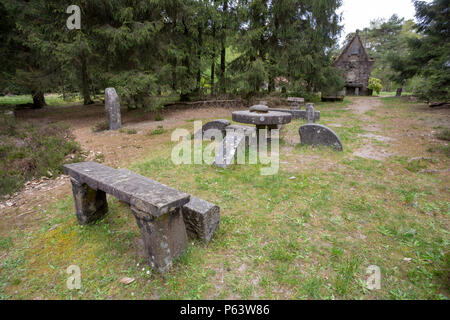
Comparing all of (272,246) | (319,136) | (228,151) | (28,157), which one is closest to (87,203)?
(272,246)

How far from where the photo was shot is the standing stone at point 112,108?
29.3 ft

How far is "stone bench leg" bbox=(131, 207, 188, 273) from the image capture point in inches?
84.8

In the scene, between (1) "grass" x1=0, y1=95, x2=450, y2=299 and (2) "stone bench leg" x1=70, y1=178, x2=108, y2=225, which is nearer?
(1) "grass" x1=0, y1=95, x2=450, y2=299

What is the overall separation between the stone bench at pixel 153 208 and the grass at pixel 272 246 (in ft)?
0.55

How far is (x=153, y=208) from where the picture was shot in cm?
199

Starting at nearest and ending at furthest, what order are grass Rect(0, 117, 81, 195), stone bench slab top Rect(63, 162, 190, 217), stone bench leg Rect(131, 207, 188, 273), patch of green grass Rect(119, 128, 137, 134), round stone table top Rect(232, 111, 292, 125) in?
1. stone bench slab top Rect(63, 162, 190, 217)
2. stone bench leg Rect(131, 207, 188, 273)
3. grass Rect(0, 117, 81, 195)
4. round stone table top Rect(232, 111, 292, 125)
5. patch of green grass Rect(119, 128, 137, 134)

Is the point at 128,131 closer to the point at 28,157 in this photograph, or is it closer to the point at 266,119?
the point at 28,157

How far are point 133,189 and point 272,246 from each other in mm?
1735

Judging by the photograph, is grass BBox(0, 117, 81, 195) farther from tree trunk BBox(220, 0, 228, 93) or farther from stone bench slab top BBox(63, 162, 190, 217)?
tree trunk BBox(220, 0, 228, 93)

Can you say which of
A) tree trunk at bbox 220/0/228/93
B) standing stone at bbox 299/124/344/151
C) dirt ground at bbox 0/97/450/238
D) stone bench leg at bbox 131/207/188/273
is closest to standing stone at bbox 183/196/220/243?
stone bench leg at bbox 131/207/188/273

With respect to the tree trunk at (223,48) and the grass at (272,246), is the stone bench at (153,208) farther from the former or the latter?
the tree trunk at (223,48)

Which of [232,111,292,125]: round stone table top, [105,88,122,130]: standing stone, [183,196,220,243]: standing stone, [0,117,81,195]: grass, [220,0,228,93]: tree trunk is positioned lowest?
[183,196,220,243]: standing stone

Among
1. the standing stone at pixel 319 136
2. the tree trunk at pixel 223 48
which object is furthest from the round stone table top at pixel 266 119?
the tree trunk at pixel 223 48

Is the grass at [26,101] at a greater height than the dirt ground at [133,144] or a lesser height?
greater
